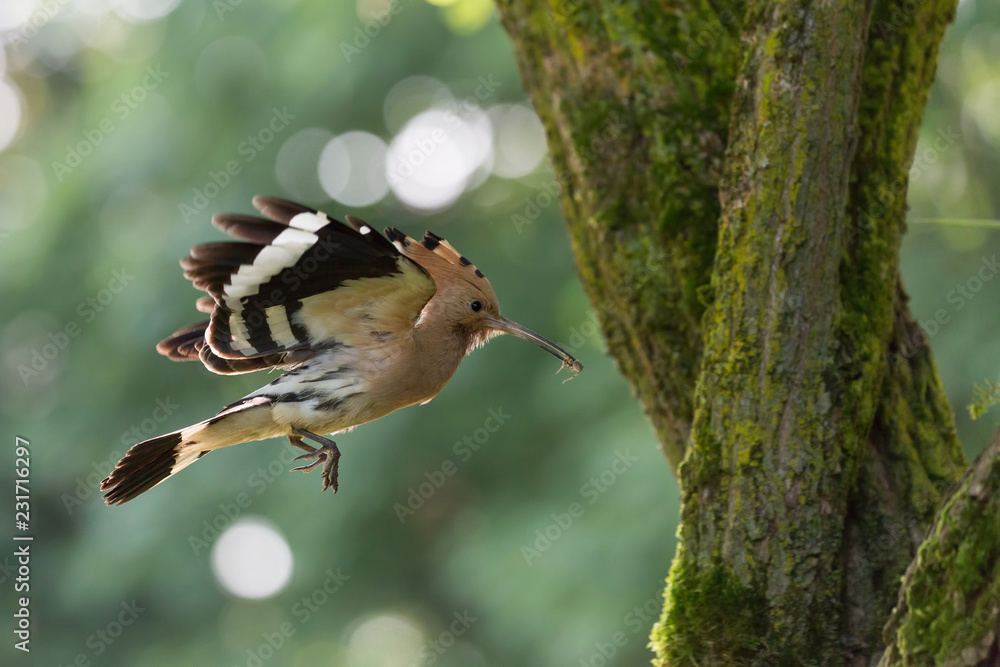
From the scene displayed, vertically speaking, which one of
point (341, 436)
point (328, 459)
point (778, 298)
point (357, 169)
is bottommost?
point (328, 459)

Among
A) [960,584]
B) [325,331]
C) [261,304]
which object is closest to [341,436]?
[325,331]

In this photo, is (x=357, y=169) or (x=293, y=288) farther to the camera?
(x=357, y=169)

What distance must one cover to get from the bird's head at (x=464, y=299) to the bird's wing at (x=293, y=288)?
0.35 ft

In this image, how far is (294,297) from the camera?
10.1 feet

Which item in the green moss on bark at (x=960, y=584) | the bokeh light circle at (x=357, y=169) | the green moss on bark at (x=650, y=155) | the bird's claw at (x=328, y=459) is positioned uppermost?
the bokeh light circle at (x=357, y=169)

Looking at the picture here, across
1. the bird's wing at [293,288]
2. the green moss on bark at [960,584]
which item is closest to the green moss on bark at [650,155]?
the bird's wing at [293,288]

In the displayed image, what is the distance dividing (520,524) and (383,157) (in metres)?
3.77

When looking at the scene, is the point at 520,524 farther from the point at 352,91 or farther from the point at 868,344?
the point at 868,344

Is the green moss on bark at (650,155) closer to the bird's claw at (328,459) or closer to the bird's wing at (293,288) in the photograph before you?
the bird's wing at (293,288)

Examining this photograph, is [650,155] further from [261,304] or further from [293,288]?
[261,304]

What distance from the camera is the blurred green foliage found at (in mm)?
6598

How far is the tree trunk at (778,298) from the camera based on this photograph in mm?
2521

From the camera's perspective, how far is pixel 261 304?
3004mm

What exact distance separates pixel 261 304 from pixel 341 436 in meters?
5.26
